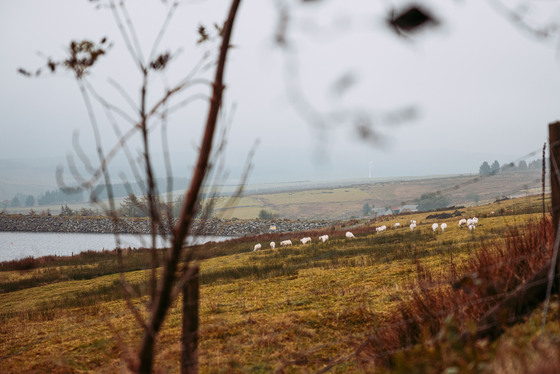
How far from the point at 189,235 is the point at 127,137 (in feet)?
1.61

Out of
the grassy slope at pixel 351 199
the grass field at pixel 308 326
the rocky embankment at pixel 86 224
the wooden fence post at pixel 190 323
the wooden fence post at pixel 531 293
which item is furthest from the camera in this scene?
the grassy slope at pixel 351 199

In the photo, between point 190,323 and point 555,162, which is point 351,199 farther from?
point 190,323

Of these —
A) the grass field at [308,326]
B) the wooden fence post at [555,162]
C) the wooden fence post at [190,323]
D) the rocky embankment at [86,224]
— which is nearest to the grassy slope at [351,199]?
the rocky embankment at [86,224]

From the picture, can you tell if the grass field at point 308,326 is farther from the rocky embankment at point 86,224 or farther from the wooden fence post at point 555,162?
the rocky embankment at point 86,224

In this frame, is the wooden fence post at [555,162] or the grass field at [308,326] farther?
the wooden fence post at [555,162]

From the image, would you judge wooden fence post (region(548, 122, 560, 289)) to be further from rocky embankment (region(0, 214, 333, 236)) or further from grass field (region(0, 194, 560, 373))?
rocky embankment (region(0, 214, 333, 236))

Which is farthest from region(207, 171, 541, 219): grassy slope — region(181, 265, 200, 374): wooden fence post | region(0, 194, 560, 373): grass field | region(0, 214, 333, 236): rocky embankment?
region(181, 265, 200, 374): wooden fence post

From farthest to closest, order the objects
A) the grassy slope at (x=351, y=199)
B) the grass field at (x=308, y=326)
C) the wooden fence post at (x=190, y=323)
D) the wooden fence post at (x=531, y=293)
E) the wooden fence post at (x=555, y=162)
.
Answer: the grassy slope at (x=351, y=199) → the wooden fence post at (x=555, y=162) → the wooden fence post at (x=190, y=323) → the wooden fence post at (x=531, y=293) → the grass field at (x=308, y=326)

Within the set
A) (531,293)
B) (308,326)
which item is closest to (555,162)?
(531,293)

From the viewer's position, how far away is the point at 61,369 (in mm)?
4105

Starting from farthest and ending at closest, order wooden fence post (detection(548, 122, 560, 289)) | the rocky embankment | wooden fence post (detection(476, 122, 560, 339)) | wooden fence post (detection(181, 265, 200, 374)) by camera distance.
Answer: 1. the rocky embankment
2. wooden fence post (detection(548, 122, 560, 289))
3. wooden fence post (detection(181, 265, 200, 374))
4. wooden fence post (detection(476, 122, 560, 339))

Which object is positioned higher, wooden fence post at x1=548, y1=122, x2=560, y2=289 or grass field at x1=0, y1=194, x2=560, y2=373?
wooden fence post at x1=548, y1=122, x2=560, y2=289

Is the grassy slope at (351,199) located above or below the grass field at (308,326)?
below

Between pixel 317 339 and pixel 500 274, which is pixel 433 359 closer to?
pixel 500 274
